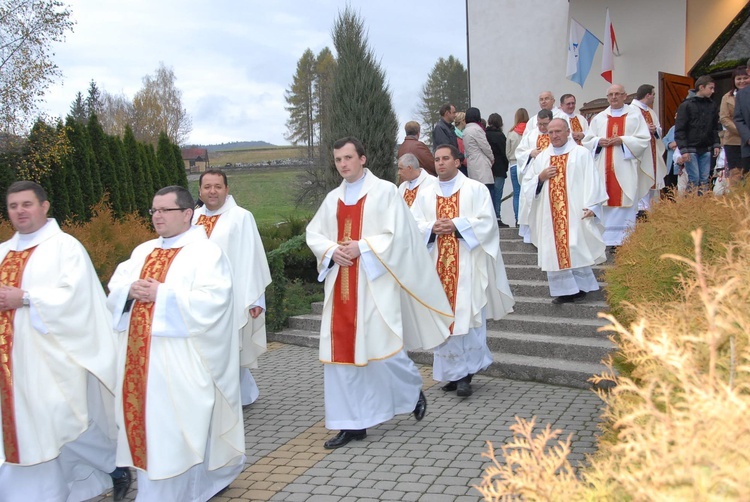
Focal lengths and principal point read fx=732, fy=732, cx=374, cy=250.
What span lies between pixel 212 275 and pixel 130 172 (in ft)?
42.0

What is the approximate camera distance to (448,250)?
7.18 metres

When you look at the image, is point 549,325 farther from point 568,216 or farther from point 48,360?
point 48,360

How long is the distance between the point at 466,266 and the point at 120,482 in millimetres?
3607

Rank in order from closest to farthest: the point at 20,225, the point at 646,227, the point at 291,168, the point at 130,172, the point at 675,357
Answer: the point at 675,357 < the point at 20,225 < the point at 646,227 < the point at 130,172 < the point at 291,168

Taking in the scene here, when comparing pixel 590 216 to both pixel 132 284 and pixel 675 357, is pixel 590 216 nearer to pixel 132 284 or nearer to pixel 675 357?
pixel 132 284

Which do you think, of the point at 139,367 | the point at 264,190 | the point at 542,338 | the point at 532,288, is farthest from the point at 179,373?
the point at 264,190

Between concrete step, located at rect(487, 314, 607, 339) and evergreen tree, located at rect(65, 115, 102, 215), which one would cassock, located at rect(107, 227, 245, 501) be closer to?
concrete step, located at rect(487, 314, 607, 339)

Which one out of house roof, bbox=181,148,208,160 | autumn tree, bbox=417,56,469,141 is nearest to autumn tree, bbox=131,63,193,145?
house roof, bbox=181,148,208,160

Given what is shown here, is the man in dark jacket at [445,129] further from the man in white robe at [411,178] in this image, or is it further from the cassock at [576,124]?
the man in white robe at [411,178]

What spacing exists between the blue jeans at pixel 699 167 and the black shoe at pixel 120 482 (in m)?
8.61

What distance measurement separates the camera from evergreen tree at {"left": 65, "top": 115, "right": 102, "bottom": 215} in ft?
48.1

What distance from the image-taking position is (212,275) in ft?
14.8

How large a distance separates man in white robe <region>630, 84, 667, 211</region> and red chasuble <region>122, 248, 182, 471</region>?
7.19 meters

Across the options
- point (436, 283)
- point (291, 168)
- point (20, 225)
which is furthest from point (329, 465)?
point (291, 168)
